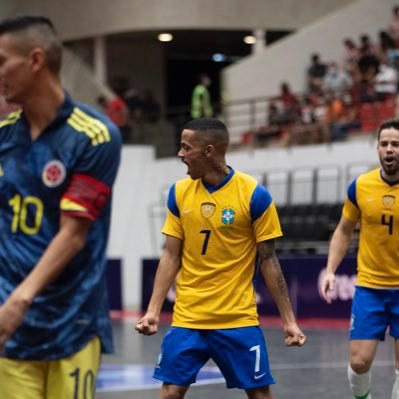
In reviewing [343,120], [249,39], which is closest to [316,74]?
[343,120]

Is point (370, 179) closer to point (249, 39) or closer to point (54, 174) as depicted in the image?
point (54, 174)

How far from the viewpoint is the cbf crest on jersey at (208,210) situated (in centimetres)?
769

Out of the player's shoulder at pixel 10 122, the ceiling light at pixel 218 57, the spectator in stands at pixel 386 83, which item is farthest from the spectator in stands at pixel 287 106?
the player's shoulder at pixel 10 122

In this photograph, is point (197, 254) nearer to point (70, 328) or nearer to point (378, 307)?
point (378, 307)

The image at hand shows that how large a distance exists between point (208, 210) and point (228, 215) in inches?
5.3

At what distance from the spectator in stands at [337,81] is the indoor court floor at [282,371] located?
8.34 m

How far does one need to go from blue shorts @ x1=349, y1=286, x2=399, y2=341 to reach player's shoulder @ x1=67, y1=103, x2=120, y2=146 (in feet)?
14.5

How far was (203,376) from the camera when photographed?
43.4 feet

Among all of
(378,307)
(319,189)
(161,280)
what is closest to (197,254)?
(161,280)

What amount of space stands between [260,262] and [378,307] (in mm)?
1593

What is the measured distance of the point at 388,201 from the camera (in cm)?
899

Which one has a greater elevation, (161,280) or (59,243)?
(59,243)

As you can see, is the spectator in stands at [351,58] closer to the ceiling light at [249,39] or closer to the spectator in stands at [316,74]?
the spectator in stands at [316,74]

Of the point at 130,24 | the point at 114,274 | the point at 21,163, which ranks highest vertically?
the point at 130,24
